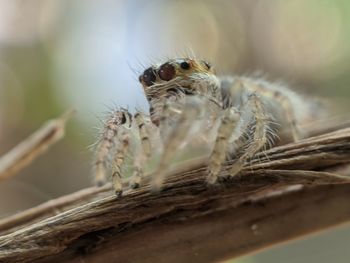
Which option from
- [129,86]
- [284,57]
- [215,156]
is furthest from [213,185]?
[284,57]

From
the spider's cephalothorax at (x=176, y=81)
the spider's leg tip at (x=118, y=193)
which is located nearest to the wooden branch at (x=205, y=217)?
the spider's leg tip at (x=118, y=193)

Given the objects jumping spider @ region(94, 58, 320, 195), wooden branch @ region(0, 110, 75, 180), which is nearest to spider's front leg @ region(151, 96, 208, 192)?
jumping spider @ region(94, 58, 320, 195)

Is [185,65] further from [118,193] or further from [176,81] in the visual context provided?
[118,193]

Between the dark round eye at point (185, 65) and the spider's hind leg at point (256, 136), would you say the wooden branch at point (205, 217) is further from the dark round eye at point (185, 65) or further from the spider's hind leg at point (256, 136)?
the dark round eye at point (185, 65)

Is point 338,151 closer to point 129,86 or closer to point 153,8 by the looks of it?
point 129,86

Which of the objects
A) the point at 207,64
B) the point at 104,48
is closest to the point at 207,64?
the point at 207,64

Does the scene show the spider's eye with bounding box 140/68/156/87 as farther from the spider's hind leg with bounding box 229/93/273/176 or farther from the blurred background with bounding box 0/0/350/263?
the blurred background with bounding box 0/0/350/263

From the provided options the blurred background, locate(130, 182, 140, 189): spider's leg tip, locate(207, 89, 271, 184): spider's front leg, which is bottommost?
locate(130, 182, 140, 189): spider's leg tip
